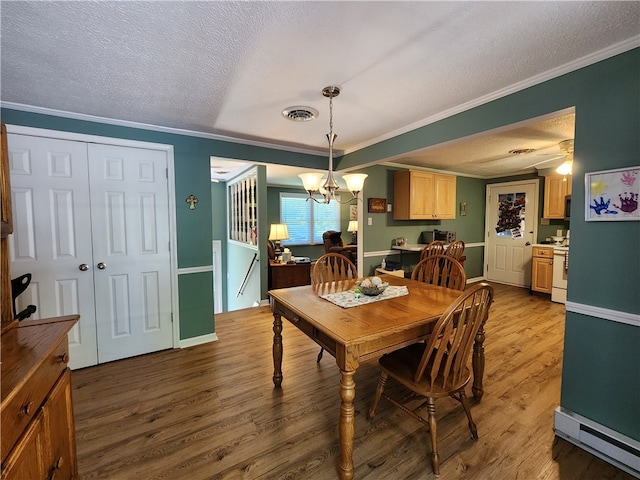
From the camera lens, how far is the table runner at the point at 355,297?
1.88m

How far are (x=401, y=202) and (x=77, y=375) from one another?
4.60m

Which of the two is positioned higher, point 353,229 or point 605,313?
point 353,229

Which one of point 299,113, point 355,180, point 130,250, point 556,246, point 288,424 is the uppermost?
point 299,113

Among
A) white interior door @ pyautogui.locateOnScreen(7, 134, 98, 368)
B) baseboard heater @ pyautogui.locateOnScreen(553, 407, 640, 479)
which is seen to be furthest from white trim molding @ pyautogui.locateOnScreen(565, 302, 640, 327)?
white interior door @ pyautogui.locateOnScreen(7, 134, 98, 368)

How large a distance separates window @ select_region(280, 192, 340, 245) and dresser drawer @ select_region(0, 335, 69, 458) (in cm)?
632

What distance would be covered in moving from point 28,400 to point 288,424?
1387mm

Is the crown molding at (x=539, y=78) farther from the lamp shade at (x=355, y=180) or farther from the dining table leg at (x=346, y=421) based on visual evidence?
the dining table leg at (x=346, y=421)

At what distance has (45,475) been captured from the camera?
106 centimetres

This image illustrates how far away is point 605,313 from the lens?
1621 millimetres

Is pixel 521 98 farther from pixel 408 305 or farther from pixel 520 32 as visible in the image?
pixel 408 305

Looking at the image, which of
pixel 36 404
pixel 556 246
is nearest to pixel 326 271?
pixel 36 404

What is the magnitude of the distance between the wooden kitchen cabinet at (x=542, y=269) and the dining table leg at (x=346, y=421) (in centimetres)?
482

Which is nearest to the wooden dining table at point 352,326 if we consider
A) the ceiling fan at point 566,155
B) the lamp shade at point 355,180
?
the lamp shade at point 355,180

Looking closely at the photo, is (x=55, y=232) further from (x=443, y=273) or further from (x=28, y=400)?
(x=443, y=273)
